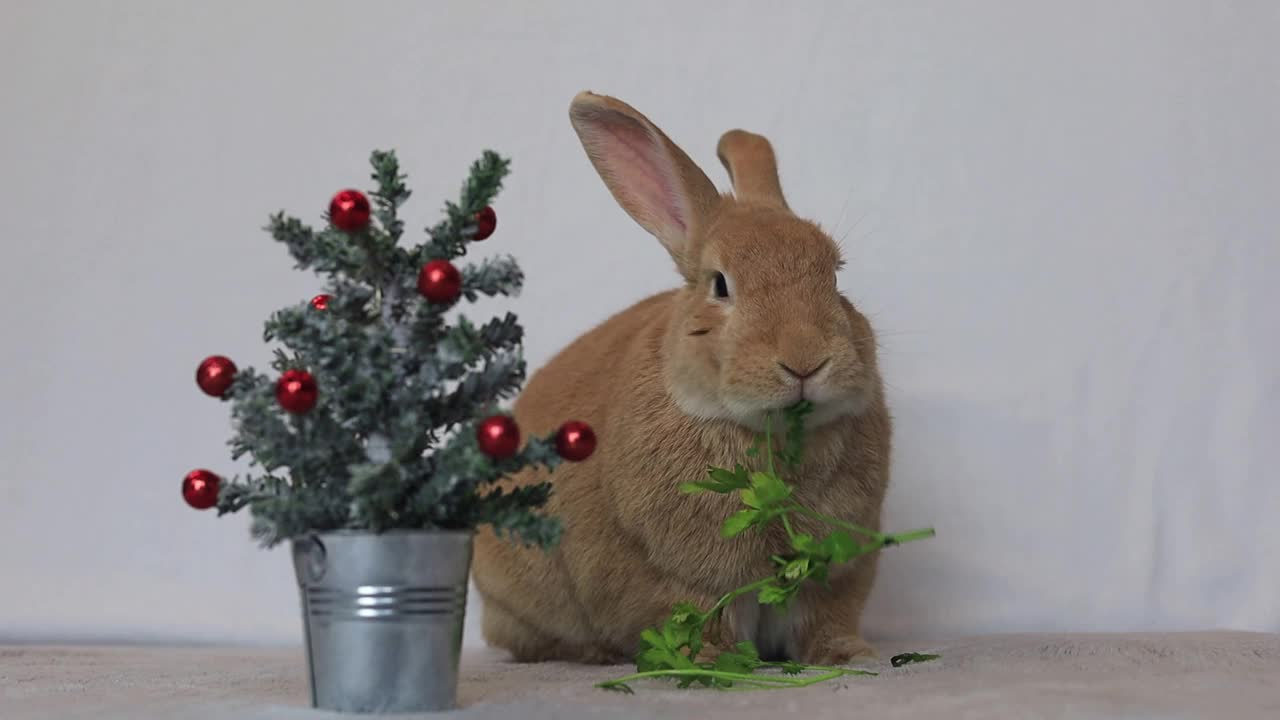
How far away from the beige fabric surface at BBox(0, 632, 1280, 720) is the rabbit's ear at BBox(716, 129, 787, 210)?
725mm

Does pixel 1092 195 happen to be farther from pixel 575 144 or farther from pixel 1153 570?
pixel 575 144

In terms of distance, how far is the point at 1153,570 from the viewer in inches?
112

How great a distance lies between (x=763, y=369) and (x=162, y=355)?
155cm

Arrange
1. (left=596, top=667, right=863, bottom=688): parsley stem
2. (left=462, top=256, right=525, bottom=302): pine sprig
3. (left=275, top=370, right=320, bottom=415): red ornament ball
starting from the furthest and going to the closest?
(left=596, top=667, right=863, bottom=688): parsley stem → (left=462, top=256, right=525, bottom=302): pine sprig → (left=275, top=370, right=320, bottom=415): red ornament ball

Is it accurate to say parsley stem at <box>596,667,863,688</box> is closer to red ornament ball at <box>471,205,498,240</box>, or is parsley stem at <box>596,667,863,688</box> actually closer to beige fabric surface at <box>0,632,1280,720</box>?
beige fabric surface at <box>0,632,1280,720</box>

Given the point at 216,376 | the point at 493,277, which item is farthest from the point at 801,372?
the point at 216,376

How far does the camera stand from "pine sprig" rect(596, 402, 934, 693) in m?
1.75

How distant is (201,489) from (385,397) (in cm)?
21

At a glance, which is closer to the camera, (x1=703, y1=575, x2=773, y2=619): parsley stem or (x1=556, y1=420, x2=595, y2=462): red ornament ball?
(x1=556, y1=420, x2=595, y2=462): red ornament ball

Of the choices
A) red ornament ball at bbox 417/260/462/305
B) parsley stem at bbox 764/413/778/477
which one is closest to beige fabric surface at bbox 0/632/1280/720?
parsley stem at bbox 764/413/778/477

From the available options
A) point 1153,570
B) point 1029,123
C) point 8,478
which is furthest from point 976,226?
point 8,478

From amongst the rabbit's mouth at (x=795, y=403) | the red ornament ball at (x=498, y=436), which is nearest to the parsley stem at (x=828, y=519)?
the rabbit's mouth at (x=795, y=403)

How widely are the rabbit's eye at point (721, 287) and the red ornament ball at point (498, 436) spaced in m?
0.57

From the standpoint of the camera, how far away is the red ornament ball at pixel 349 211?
1540 mm
